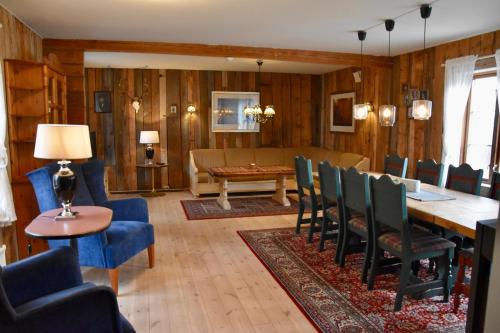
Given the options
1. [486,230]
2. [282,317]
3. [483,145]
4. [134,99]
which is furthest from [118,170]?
[486,230]

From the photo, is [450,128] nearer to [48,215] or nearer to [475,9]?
[475,9]

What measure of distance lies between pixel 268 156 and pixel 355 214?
4486 mm

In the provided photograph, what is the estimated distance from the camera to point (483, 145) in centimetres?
473

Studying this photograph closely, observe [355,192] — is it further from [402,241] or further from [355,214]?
[402,241]

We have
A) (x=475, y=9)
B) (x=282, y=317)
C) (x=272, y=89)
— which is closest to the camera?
(x=282, y=317)

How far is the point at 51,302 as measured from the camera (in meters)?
1.71

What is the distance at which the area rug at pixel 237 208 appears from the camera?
580 cm

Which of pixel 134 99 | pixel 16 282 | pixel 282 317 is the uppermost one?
pixel 134 99

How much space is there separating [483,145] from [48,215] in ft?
15.7

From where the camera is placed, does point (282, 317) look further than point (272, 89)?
A: No

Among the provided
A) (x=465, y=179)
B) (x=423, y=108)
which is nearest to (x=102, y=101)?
(x=423, y=108)

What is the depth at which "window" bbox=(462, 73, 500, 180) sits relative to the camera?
4543 millimetres

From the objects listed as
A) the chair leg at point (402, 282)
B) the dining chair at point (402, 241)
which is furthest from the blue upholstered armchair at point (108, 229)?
the chair leg at point (402, 282)

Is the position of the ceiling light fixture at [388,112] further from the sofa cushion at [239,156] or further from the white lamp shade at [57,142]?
the sofa cushion at [239,156]
